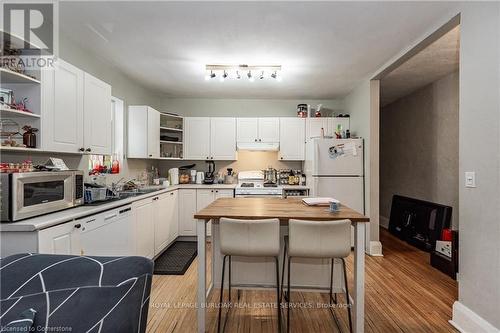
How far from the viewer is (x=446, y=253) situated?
2988mm

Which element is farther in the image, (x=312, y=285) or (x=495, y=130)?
(x=312, y=285)

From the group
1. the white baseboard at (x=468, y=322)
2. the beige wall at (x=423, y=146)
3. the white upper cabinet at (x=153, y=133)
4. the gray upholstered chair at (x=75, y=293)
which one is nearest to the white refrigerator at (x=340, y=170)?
the beige wall at (x=423, y=146)

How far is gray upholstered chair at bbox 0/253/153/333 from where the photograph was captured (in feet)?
2.88

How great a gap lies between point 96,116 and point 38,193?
3.51 feet

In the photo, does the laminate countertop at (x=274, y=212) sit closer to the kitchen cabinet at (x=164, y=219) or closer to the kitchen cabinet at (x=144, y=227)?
the kitchen cabinet at (x=144, y=227)

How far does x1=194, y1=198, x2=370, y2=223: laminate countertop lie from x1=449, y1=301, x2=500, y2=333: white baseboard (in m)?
1.05

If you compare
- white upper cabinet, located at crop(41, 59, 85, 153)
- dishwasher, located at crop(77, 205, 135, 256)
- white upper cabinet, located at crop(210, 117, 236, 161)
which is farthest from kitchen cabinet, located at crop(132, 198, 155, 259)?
white upper cabinet, located at crop(210, 117, 236, 161)

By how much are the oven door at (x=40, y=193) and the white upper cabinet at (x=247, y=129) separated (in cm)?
286

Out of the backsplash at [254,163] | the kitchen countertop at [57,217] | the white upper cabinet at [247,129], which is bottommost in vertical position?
the kitchen countertop at [57,217]

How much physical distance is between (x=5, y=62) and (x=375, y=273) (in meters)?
4.01

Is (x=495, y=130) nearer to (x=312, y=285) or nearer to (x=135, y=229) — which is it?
(x=312, y=285)

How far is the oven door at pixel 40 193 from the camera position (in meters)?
1.61

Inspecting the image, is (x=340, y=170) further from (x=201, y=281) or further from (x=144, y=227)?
(x=144, y=227)

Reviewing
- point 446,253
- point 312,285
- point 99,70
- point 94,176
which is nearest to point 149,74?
point 99,70
